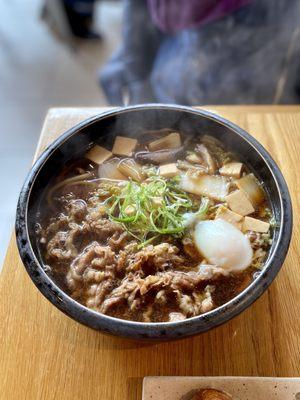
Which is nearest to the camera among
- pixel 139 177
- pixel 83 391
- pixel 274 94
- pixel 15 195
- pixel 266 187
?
pixel 83 391

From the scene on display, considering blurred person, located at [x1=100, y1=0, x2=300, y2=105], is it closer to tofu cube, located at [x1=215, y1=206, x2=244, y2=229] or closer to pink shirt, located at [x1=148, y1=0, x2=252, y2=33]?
pink shirt, located at [x1=148, y1=0, x2=252, y2=33]

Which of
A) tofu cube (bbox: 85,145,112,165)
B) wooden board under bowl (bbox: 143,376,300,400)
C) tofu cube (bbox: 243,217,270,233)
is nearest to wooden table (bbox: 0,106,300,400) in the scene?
wooden board under bowl (bbox: 143,376,300,400)

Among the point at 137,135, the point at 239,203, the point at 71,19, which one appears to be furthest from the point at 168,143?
the point at 71,19

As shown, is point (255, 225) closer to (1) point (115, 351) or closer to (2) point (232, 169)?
(2) point (232, 169)

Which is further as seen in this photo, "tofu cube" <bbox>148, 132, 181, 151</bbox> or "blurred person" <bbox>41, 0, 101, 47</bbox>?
"blurred person" <bbox>41, 0, 101, 47</bbox>

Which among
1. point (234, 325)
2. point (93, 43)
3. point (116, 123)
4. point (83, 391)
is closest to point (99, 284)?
point (83, 391)

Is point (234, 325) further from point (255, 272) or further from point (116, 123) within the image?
point (116, 123)
